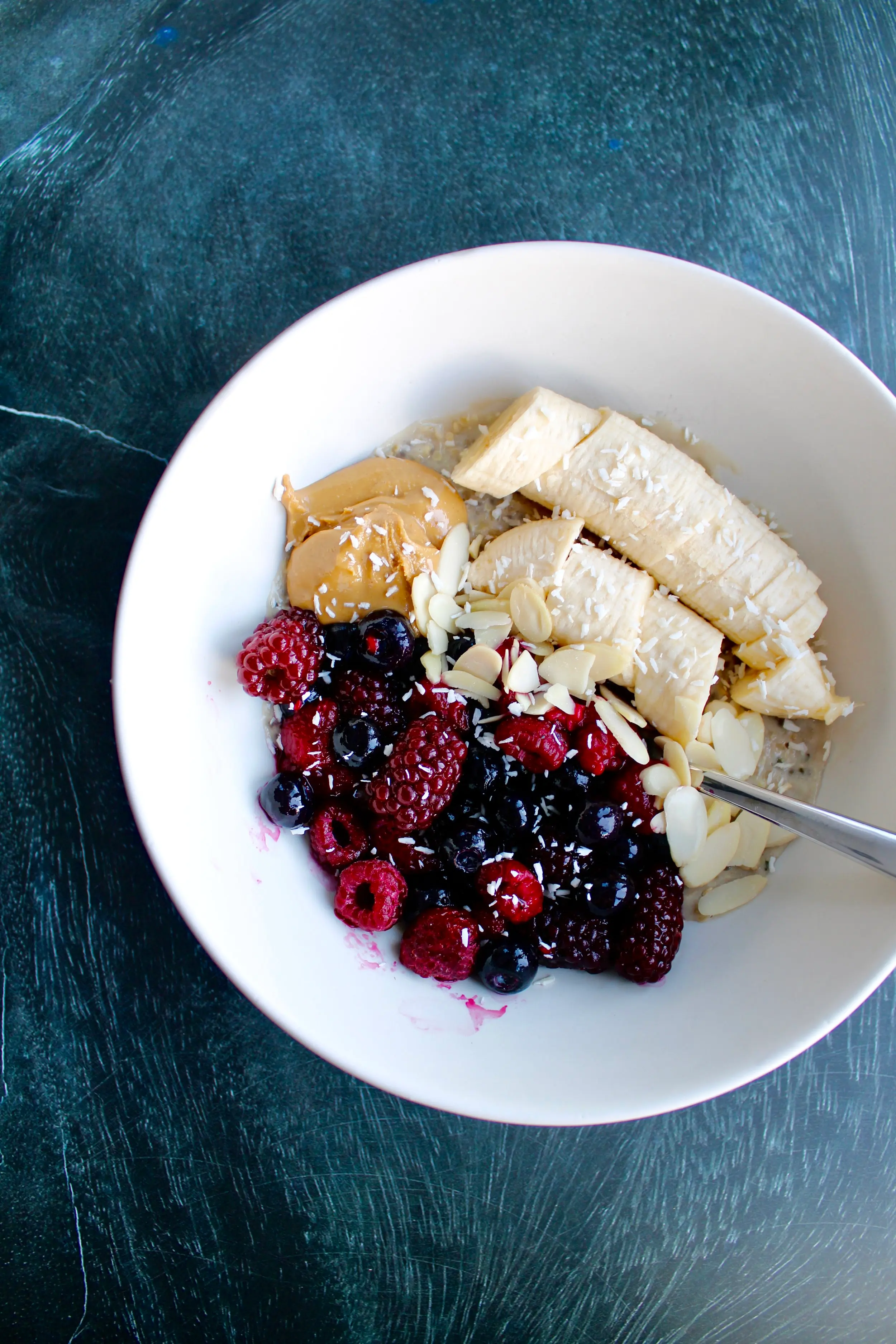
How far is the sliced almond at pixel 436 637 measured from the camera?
3.78 feet

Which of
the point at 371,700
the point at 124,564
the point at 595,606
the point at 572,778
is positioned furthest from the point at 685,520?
the point at 124,564

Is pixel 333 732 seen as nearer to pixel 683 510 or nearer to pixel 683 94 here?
pixel 683 510

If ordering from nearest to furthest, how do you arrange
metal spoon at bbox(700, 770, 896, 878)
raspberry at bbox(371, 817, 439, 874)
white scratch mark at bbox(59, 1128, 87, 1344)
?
1. metal spoon at bbox(700, 770, 896, 878)
2. raspberry at bbox(371, 817, 439, 874)
3. white scratch mark at bbox(59, 1128, 87, 1344)

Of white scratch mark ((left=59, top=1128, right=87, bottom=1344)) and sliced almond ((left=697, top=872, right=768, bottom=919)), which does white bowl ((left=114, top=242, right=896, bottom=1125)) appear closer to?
sliced almond ((left=697, top=872, right=768, bottom=919))

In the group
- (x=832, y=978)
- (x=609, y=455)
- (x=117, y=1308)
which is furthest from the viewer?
(x=117, y=1308)

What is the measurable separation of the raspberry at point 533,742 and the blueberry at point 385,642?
0.16 m

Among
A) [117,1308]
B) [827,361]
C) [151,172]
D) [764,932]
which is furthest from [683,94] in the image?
[117,1308]

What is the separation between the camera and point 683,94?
133 cm

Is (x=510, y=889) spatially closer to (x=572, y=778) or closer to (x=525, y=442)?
(x=572, y=778)

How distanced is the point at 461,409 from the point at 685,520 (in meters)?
0.35

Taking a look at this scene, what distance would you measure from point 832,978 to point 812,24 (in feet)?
4.59

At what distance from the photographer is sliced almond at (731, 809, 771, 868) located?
116cm

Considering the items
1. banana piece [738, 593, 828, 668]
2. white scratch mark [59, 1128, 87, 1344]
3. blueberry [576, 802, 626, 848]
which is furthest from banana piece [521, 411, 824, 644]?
white scratch mark [59, 1128, 87, 1344]

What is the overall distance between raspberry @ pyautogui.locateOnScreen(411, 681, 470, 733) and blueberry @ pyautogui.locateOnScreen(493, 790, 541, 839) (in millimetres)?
106
